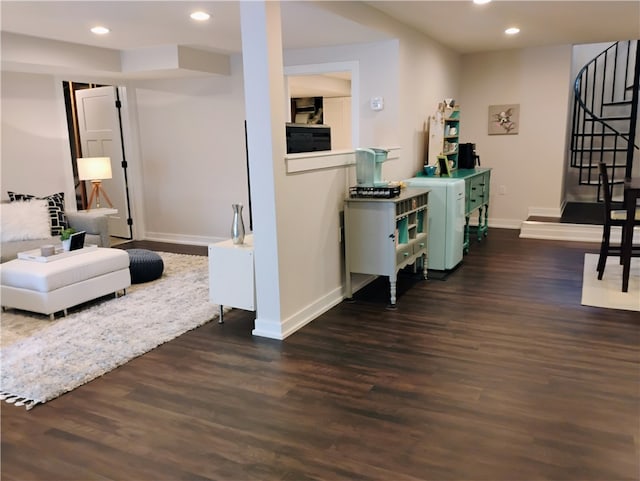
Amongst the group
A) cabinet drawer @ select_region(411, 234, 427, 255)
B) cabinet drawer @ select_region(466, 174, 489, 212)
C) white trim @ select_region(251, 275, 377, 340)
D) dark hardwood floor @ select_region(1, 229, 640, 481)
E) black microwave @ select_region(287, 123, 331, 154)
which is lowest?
dark hardwood floor @ select_region(1, 229, 640, 481)

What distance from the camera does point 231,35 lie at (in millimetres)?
4906

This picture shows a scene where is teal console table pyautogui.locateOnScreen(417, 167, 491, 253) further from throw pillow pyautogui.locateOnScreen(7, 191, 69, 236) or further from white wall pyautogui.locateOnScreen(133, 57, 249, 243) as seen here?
throw pillow pyautogui.locateOnScreen(7, 191, 69, 236)

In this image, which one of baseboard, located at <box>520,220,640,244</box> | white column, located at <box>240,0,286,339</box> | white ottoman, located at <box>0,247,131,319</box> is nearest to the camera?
white column, located at <box>240,0,286,339</box>

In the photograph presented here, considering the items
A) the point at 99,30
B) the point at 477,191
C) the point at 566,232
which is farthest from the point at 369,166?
the point at 566,232

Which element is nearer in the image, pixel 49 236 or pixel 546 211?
pixel 49 236

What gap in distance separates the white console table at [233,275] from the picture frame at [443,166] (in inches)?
105

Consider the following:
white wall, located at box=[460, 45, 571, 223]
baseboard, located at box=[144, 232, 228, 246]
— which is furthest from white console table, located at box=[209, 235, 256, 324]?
white wall, located at box=[460, 45, 571, 223]

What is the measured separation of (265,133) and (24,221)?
9.83ft

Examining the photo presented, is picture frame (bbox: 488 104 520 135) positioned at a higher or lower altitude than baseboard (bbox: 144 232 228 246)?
higher

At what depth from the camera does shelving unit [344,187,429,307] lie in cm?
396

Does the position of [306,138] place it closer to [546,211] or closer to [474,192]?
[474,192]

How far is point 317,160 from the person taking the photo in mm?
3695

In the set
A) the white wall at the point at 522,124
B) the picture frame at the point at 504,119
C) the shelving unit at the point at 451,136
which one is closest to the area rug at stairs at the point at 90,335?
the shelving unit at the point at 451,136

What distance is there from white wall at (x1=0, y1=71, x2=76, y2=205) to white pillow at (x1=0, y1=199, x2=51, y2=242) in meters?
0.70
